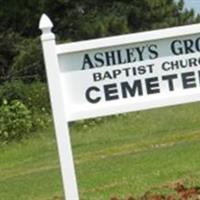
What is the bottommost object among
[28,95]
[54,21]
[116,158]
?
[116,158]

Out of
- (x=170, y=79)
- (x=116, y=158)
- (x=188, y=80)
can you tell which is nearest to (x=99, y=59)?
(x=170, y=79)

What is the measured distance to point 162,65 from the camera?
241 inches

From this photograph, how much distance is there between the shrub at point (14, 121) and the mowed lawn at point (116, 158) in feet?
1.47

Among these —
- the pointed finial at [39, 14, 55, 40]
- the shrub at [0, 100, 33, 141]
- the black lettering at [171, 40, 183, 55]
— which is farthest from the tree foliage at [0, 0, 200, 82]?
the pointed finial at [39, 14, 55, 40]

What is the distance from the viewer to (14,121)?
20.1 m

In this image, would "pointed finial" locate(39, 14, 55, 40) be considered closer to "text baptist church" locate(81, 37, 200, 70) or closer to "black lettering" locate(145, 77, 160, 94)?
"text baptist church" locate(81, 37, 200, 70)

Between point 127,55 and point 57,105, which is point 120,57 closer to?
point 127,55

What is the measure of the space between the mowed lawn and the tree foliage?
711 cm

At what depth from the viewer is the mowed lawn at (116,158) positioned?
9906 mm

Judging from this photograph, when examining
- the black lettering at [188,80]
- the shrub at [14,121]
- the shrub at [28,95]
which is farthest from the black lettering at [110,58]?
the shrub at [28,95]

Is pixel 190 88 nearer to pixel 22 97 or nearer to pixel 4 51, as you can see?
pixel 22 97

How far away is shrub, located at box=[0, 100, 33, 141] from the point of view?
1973 cm

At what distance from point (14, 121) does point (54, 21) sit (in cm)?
1023

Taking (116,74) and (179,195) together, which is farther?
(179,195)
